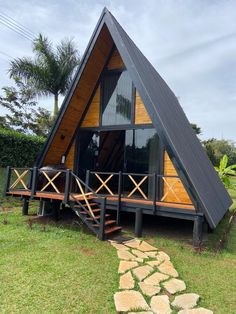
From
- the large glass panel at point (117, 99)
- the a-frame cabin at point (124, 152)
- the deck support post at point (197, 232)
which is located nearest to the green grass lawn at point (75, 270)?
the deck support post at point (197, 232)

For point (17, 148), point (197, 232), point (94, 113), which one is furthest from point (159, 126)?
point (17, 148)

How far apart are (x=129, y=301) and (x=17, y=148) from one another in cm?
1012

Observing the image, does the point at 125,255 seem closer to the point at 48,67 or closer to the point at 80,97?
the point at 80,97

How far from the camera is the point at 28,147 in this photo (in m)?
13.0

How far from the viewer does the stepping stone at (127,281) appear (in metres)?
4.25

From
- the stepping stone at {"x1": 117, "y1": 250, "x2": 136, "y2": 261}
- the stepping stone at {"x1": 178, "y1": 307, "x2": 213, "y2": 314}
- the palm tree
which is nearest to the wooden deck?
the stepping stone at {"x1": 117, "y1": 250, "x2": 136, "y2": 261}

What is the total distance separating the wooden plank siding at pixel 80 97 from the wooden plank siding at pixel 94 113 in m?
0.22

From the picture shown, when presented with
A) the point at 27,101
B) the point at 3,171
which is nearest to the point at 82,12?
the point at 3,171

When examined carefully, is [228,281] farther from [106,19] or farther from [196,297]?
[106,19]

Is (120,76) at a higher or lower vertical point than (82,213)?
higher

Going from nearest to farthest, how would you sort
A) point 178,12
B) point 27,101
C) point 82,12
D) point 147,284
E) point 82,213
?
point 147,284 < point 82,213 < point 178,12 < point 82,12 < point 27,101

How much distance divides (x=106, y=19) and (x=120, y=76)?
192 cm

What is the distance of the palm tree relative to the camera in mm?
18109

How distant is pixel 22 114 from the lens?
25.9m
